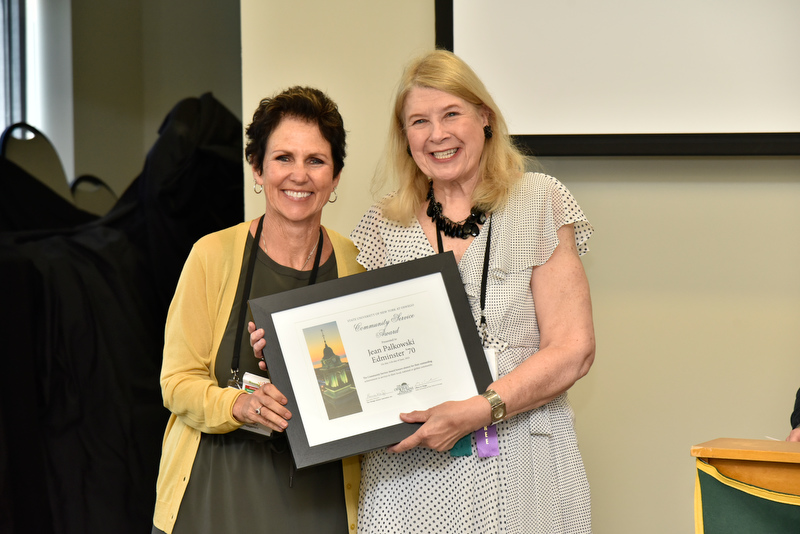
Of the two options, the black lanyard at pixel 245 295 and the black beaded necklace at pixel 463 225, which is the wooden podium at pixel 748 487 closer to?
the black beaded necklace at pixel 463 225

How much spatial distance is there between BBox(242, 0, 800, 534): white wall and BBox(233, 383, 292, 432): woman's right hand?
114cm

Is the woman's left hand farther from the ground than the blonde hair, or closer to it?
closer to it

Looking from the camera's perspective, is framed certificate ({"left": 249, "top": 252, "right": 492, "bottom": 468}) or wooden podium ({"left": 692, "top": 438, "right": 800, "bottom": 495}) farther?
framed certificate ({"left": 249, "top": 252, "right": 492, "bottom": 468})

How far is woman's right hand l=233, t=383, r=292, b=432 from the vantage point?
1471 millimetres

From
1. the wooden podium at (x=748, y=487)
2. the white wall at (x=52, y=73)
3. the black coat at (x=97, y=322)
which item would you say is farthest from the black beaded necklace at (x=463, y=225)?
Answer: the white wall at (x=52, y=73)

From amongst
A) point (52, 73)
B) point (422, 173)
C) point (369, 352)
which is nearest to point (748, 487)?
point (369, 352)

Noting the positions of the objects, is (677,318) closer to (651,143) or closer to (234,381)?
(651,143)

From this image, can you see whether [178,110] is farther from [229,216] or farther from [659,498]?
[659,498]

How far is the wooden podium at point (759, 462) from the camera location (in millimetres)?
1016

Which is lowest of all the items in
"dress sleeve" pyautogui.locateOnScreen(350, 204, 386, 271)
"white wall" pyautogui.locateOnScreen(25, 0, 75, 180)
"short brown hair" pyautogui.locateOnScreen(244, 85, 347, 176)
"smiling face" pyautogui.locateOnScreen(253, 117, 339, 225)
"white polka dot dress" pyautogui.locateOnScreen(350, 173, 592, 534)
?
"white polka dot dress" pyautogui.locateOnScreen(350, 173, 592, 534)

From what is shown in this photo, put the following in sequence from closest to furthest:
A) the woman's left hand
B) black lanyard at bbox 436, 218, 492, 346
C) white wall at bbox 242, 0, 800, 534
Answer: the woman's left hand
black lanyard at bbox 436, 218, 492, 346
white wall at bbox 242, 0, 800, 534

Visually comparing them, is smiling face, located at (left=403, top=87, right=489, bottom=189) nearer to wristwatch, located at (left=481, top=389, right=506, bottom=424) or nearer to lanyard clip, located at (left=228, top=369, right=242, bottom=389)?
wristwatch, located at (left=481, top=389, right=506, bottom=424)

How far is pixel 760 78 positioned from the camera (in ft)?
6.75

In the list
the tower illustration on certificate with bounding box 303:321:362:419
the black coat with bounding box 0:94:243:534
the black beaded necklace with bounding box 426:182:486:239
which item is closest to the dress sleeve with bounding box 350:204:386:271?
the black beaded necklace with bounding box 426:182:486:239
